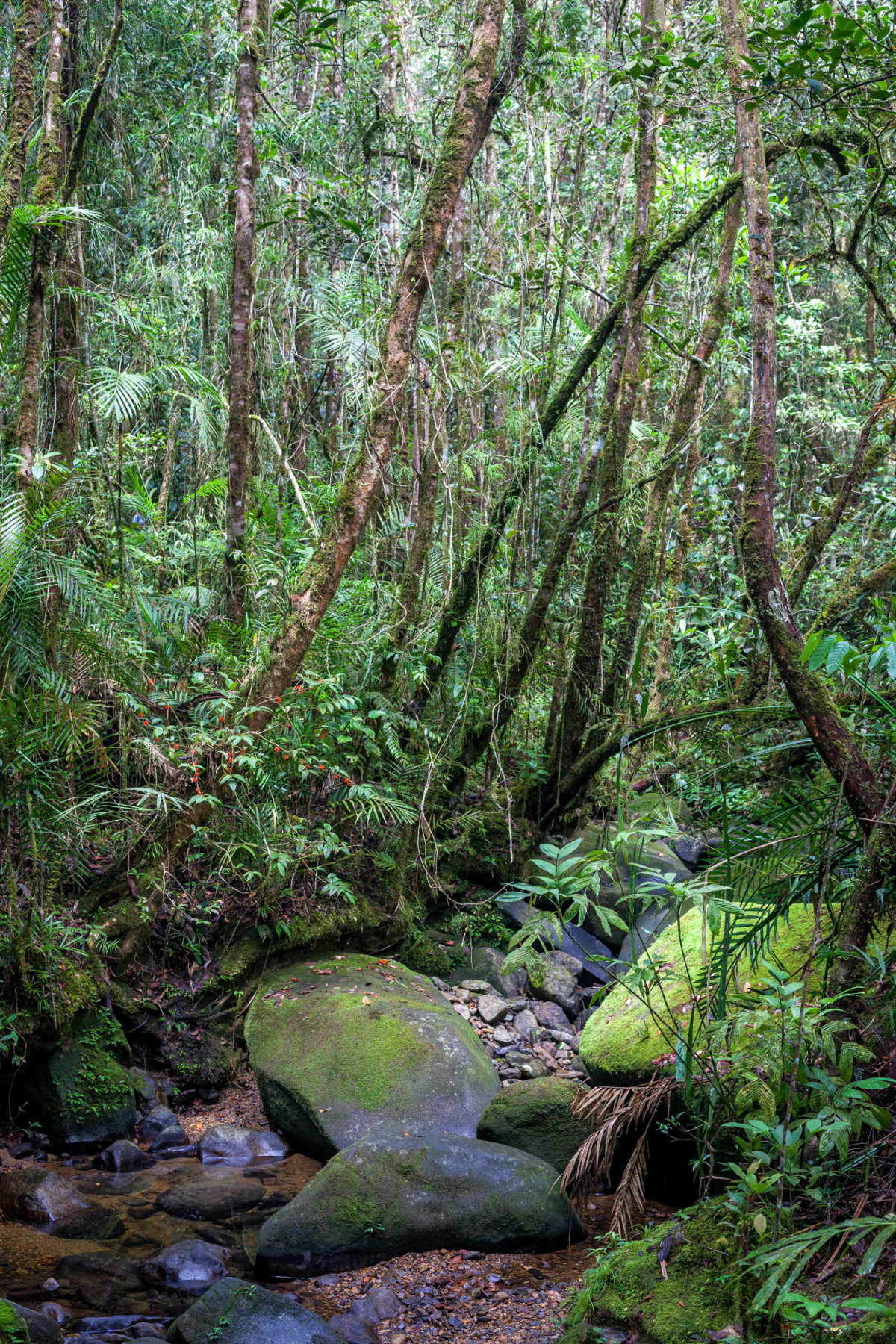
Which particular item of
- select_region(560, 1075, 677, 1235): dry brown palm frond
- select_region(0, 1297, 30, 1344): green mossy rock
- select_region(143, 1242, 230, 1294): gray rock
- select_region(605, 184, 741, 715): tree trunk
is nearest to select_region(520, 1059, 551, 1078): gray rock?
select_region(560, 1075, 677, 1235): dry brown palm frond

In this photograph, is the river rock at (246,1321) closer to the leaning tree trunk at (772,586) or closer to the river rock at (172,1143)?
the river rock at (172,1143)

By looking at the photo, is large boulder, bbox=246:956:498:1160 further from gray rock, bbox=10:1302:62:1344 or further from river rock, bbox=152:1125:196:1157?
gray rock, bbox=10:1302:62:1344

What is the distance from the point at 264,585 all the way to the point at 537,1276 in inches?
164

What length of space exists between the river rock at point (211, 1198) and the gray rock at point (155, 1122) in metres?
0.49

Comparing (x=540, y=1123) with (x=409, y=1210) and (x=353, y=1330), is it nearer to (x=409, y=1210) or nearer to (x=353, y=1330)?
(x=409, y=1210)

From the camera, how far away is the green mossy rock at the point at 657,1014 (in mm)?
4121

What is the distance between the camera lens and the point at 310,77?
9461 mm

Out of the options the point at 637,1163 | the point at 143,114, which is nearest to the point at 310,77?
the point at 143,114

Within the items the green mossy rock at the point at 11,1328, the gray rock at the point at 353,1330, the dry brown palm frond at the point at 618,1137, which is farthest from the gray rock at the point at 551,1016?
the green mossy rock at the point at 11,1328

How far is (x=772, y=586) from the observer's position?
3033 mm


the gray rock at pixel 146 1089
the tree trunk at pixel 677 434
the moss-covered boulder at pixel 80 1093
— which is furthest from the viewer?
the tree trunk at pixel 677 434

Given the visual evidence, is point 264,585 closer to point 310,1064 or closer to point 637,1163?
point 310,1064

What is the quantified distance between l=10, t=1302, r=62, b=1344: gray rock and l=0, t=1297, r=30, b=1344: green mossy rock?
15.9 inches

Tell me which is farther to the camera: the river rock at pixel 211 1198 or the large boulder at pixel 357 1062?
the large boulder at pixel 357 1062
